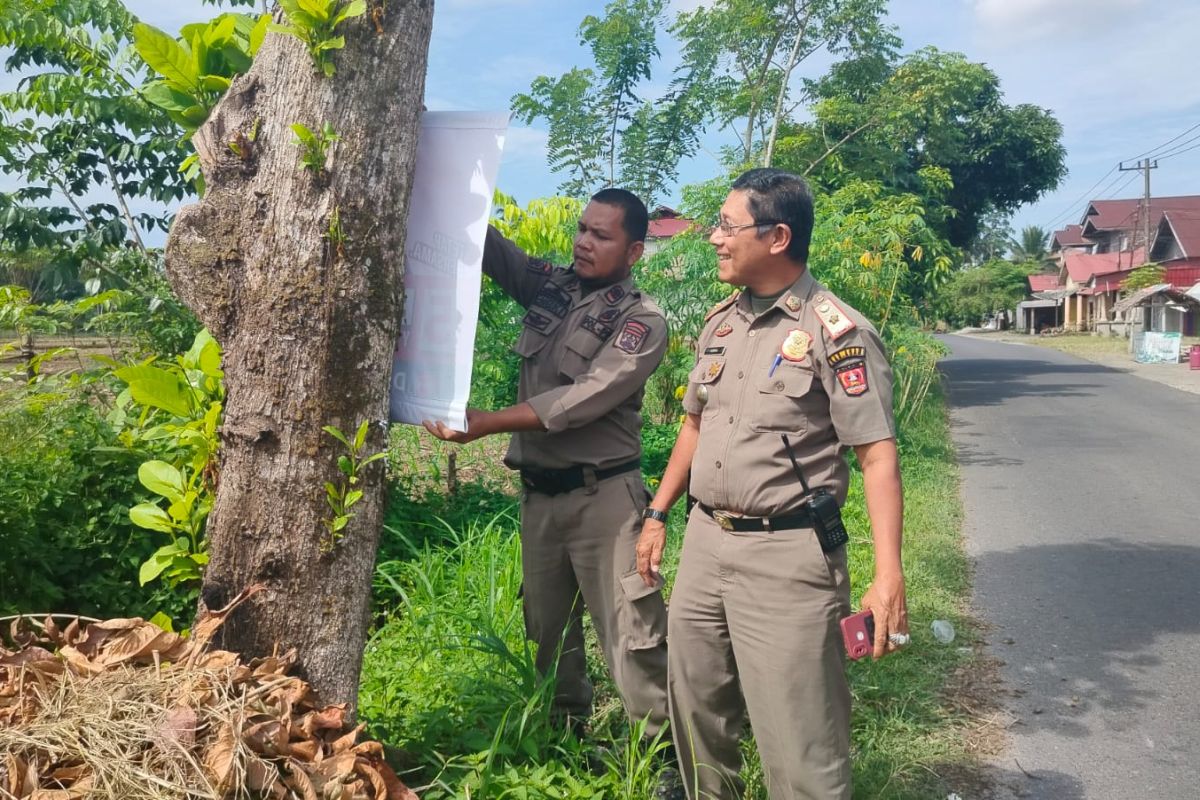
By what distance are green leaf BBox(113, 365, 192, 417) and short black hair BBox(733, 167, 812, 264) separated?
1554 millimetres

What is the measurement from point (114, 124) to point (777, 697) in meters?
4.53

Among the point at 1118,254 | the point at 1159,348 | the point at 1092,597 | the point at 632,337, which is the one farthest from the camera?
the point at 1118,254

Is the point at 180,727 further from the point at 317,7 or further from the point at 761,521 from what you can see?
the point at 761,521

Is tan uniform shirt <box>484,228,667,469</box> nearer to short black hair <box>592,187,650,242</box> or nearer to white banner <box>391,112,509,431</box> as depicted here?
short black hair <box>592,187,650,242</box>

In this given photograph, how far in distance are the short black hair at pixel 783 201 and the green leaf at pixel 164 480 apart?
1.64 meters

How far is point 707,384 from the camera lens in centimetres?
295

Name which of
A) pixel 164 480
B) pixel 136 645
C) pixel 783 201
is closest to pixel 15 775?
pixel 136 645

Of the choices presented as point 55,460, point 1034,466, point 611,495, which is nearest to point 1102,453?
point 1034,466

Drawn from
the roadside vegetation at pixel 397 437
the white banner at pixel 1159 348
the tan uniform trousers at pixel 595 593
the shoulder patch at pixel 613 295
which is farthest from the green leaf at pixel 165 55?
the white banner at pixel 1159 348

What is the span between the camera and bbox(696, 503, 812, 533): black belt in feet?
8.75

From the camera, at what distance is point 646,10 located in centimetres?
819

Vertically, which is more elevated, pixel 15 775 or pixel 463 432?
pixel 463 432

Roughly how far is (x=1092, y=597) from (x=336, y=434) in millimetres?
5285

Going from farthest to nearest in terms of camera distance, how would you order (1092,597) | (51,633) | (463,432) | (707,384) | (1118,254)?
(1118,254) < (1092,597) < (707,384) < (463,432) < (51,633)
